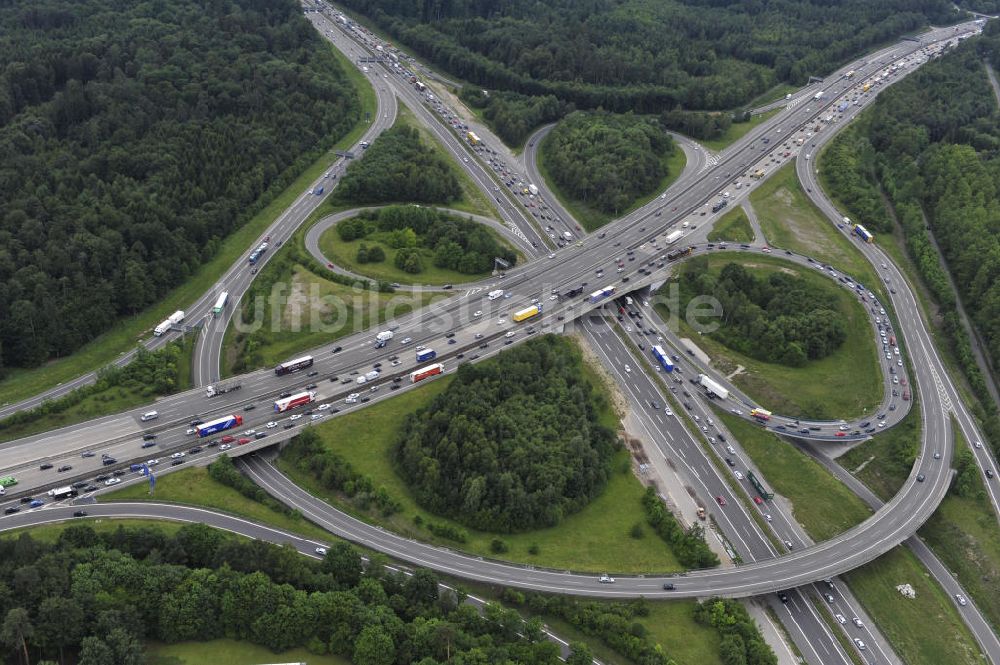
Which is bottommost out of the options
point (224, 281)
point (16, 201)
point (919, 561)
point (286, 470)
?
point (919, 561)

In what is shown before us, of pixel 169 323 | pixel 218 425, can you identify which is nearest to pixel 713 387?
pixel 218 425

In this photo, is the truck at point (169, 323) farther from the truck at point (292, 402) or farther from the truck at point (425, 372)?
the truck at point (425, 372)

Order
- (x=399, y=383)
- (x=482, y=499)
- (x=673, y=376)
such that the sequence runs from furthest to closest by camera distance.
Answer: (x=673, y=376) → (x=399, y=383) → (x=482, y=499)

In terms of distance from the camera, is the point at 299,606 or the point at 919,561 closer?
the point at 299,606

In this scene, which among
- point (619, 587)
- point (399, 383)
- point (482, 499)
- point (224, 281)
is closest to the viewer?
point (619, 587)

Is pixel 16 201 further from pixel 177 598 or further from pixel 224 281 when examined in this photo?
pixel 177 598

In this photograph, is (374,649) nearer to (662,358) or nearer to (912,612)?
(912,612)

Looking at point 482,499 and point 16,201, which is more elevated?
point 16,201

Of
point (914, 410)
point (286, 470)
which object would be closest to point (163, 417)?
point (286, 470)
